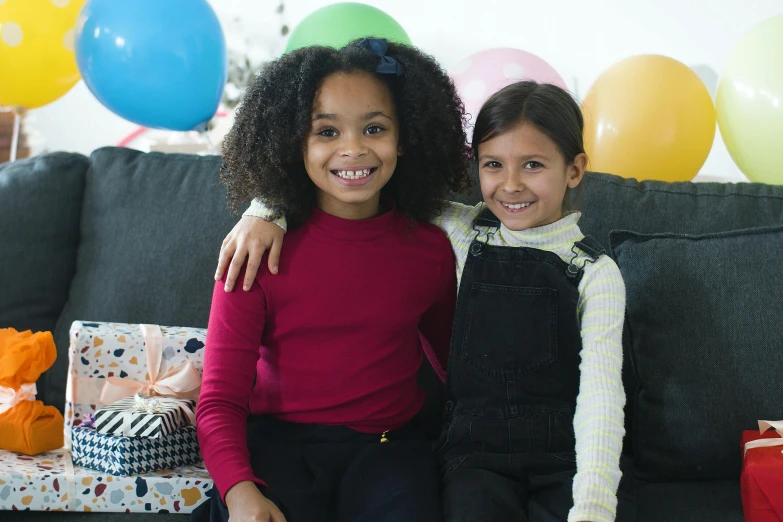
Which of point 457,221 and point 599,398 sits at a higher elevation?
point 457,221

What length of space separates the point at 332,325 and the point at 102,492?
1.53ft

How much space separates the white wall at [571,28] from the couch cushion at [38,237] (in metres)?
1.50

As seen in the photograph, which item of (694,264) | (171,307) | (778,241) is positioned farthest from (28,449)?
(778,241)

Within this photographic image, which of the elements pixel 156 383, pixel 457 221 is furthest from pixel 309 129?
pixel 156 383

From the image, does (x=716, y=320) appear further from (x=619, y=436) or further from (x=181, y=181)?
(x=181, y=181)

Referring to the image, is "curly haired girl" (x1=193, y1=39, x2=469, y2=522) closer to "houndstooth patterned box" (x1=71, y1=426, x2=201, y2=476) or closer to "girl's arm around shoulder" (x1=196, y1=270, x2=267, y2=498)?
"girl's arm around shoulder" (x1=196, y1=270, x2=267, y2=498)

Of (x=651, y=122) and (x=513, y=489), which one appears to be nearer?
(x=513, y=489)

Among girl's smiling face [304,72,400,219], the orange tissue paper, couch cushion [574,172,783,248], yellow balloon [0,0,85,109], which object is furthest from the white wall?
the orange tissue paper

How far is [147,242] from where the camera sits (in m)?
1.69

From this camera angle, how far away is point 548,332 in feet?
4.33

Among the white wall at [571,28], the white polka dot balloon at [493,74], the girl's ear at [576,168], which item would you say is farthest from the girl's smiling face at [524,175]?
the white wall at [571,28]

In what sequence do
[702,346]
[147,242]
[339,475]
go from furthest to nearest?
[147,242] → [702,346] → [339,475]

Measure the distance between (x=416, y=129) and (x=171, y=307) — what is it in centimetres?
64

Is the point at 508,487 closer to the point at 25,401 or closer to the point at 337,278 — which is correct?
the point at 337,278
